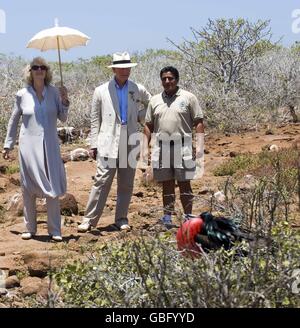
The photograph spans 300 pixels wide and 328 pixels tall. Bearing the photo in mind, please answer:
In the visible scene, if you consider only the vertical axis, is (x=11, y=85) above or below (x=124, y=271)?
above

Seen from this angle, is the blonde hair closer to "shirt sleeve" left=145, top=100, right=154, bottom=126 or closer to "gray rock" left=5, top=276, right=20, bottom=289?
"shirt sleeve" left=145, top=100, right=154, bottom=126

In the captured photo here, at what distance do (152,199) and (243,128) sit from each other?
4.70m

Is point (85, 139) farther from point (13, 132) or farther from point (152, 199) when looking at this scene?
point (13, 132)

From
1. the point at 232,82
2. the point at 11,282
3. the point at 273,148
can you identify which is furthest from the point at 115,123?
the point at 232,82

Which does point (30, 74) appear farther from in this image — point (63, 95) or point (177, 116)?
point (177, 116)

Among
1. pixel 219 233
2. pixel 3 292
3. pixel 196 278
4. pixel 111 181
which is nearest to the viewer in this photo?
pixel 196 278

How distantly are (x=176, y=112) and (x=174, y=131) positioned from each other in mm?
162

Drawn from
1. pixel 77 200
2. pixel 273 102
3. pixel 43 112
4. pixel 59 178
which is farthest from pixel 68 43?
pixel 273 102

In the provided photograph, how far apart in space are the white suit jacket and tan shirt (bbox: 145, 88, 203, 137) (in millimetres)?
284

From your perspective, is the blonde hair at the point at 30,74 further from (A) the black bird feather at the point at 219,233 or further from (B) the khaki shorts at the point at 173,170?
(A) the black bird feather at the point at 219,233

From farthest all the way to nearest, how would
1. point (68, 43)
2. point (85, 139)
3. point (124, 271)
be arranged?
point (85, 139), point (68, 43), point (124, 271)

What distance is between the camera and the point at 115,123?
6562 mm

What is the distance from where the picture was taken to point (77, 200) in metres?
8.66

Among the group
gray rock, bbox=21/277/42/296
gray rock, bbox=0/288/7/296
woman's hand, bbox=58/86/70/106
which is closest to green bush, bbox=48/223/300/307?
gray rock, bbox=21/277/42/296
